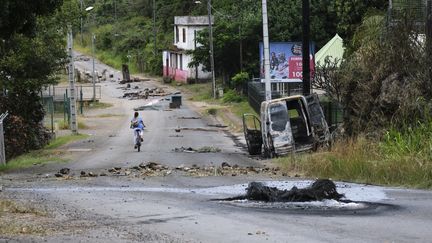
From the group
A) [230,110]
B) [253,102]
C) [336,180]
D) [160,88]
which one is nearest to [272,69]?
[253,102]

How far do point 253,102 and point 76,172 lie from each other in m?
31.9

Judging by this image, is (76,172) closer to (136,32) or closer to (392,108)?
(392,108)

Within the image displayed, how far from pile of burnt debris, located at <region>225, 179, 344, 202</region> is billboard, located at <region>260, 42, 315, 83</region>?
24.5 meters

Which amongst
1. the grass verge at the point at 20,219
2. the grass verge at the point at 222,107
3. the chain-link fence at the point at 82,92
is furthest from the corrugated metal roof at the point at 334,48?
the grass verge at the point at 20,219

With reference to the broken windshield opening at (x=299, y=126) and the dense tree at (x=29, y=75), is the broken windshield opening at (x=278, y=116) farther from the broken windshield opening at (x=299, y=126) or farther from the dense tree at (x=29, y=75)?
the dense tree at (x=29, y=75)

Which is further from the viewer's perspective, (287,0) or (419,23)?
(287,0)

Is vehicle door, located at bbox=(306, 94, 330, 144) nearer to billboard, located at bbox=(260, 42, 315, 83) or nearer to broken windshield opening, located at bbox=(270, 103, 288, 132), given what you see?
broken windshield opening, located at bbox=(270, 103, 288, 132)

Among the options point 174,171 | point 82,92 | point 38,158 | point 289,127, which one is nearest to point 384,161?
point 174,171

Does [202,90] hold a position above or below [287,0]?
below

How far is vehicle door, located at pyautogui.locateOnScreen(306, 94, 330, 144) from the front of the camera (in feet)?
79.8

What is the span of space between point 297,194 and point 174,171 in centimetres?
811

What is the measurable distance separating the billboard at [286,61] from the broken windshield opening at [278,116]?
1224cm

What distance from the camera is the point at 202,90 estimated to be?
250 feet

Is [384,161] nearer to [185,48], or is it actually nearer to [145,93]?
[145,93]
